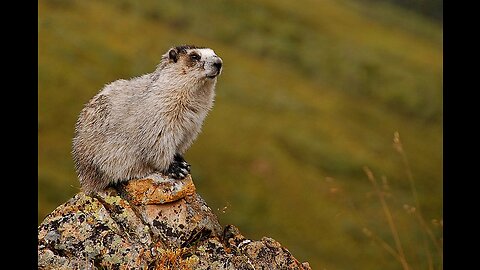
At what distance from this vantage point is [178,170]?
36.1 ft

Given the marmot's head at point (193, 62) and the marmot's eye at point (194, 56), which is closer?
the marmot's head at point (193, 62)

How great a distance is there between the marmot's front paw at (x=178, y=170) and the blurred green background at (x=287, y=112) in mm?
10794

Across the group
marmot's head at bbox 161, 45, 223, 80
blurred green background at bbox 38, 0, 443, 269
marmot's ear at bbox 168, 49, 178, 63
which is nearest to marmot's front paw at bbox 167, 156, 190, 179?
marmot's head at bbox 161, 45, 223, 80

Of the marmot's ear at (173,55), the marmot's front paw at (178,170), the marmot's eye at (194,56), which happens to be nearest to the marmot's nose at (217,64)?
the marmot's eye at (194,56)

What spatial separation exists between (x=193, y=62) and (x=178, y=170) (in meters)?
1.84

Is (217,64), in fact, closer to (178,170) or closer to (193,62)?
(193,62)

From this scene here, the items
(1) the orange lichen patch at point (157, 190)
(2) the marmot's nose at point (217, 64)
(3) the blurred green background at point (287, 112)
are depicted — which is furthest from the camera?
(3) the blurred green background at point (287, 112)

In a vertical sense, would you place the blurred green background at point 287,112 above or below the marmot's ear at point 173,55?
below

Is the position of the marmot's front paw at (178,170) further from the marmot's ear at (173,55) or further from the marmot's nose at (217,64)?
the marmot's ear at (173,55)

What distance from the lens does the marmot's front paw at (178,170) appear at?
10.9 meters

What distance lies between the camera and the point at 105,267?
932cm

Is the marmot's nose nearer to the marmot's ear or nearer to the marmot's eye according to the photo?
the marmot's eye

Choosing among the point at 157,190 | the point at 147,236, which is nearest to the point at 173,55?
the point at 157,190
